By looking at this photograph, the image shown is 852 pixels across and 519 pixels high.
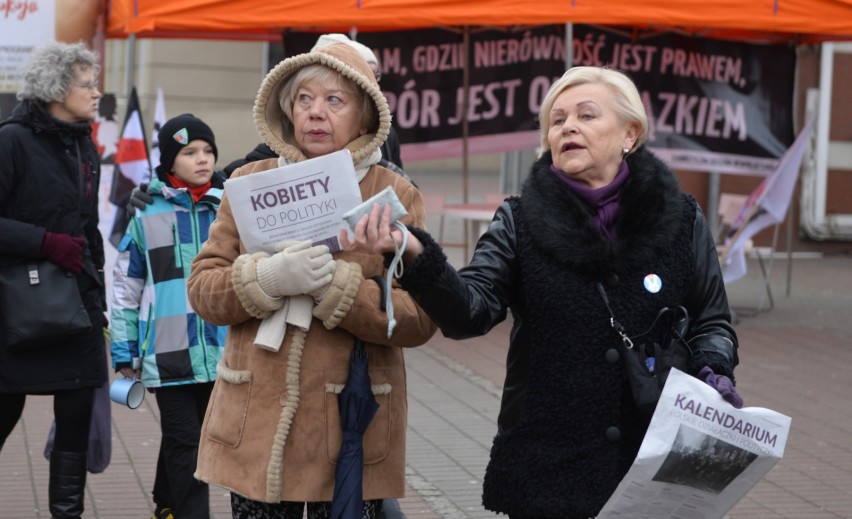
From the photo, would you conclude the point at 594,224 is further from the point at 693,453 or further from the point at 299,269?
the point at 299,269

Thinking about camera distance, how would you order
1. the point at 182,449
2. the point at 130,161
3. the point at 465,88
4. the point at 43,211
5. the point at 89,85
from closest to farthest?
the point at 182,449 < the point at 43,211 < the point at 89,85 < the point at 130,161 < the point at 465,88

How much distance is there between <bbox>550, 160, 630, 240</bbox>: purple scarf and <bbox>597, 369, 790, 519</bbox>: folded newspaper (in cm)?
46

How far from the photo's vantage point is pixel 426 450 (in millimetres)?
6824

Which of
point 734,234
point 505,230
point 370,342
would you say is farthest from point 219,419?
point 734,234

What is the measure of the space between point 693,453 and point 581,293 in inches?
18.1

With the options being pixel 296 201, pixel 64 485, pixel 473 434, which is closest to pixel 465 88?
pixel 473 434

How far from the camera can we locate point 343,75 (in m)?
3.48

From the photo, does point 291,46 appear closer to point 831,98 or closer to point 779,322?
point 779,322

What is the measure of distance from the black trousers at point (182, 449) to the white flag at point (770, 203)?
6.74 meters

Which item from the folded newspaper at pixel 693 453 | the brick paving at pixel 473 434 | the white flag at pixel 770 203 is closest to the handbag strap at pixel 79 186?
the brick paving at pixel 473 434

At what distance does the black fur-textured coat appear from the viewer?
3.23m

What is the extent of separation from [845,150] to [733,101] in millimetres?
5674

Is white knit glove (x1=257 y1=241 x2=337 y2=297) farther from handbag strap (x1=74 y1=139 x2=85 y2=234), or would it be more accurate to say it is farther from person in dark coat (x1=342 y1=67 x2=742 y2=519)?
handbag strap (x1=74 y1=139 x2=85 y2=234)

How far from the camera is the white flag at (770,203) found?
428 inches
